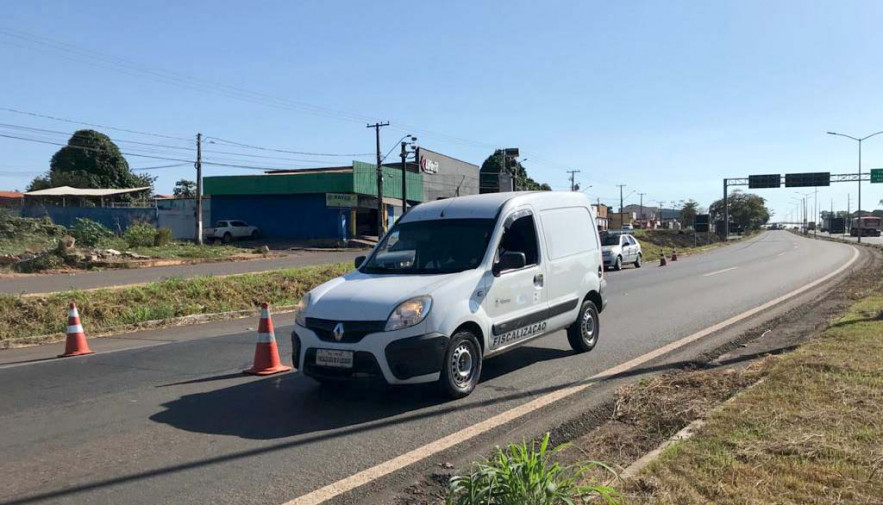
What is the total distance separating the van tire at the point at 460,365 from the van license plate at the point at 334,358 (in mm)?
867

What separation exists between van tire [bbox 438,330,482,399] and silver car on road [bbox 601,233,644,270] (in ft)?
72.3

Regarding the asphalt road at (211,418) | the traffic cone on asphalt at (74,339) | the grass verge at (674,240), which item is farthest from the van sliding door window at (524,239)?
the grass verge at (674,240)

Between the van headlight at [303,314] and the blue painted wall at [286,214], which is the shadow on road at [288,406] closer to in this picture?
the van headlight at [303,314]

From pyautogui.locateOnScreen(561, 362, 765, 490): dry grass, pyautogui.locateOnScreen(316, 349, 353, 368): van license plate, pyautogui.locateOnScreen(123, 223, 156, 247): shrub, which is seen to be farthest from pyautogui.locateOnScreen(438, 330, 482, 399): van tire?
pyautogui.locateOnScreen(123, 223, 156, 247): shrub

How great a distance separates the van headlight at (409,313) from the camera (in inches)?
235

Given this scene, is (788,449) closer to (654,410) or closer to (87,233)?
(654,410)

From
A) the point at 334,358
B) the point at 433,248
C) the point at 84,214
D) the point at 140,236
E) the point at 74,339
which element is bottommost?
the point at 74,339

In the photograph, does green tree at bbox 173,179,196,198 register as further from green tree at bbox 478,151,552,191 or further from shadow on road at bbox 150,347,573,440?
shadow on road at bbox 150,347,573,440

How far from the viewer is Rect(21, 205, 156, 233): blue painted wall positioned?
4528 centimetres

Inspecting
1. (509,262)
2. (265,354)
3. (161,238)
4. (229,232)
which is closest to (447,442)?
(509,262)

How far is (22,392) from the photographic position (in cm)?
746

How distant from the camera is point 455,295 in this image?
20.8 ft

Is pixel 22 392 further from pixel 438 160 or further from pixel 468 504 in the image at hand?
pixel 438 160

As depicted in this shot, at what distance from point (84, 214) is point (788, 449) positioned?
50278 mm
